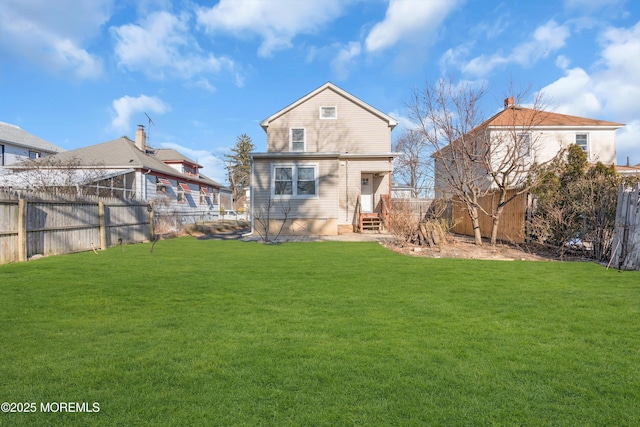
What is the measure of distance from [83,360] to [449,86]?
1226 centimetres

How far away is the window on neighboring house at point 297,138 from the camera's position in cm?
2056

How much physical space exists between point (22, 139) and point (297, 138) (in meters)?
24.5

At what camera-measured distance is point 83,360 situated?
10.7 ft

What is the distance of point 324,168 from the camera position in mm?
17125

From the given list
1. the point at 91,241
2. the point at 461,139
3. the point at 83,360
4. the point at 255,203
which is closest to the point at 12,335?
the point at 83,360

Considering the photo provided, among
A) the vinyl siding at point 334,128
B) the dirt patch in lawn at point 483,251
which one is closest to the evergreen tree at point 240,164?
the vinyl siding at point 334,128

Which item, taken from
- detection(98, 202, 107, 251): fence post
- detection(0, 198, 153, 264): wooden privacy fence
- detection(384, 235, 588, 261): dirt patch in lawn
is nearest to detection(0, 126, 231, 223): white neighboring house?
detection(0, 198, 153, 264): wooden privacy fence

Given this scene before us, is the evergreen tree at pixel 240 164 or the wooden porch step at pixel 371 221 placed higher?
the evergreen tree at pixel 240 164

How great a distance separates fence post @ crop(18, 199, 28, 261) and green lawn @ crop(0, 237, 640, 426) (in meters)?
3.02

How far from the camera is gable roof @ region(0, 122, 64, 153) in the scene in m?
27.6

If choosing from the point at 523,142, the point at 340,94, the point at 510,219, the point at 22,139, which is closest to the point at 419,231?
the point at 510,219

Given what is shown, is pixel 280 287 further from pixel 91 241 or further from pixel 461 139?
pixel 91 241

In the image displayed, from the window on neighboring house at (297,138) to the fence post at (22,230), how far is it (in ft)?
43.1

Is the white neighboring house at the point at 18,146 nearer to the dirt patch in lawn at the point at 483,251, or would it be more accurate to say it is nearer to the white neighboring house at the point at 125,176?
the white neighboring house at the point at 125,176
